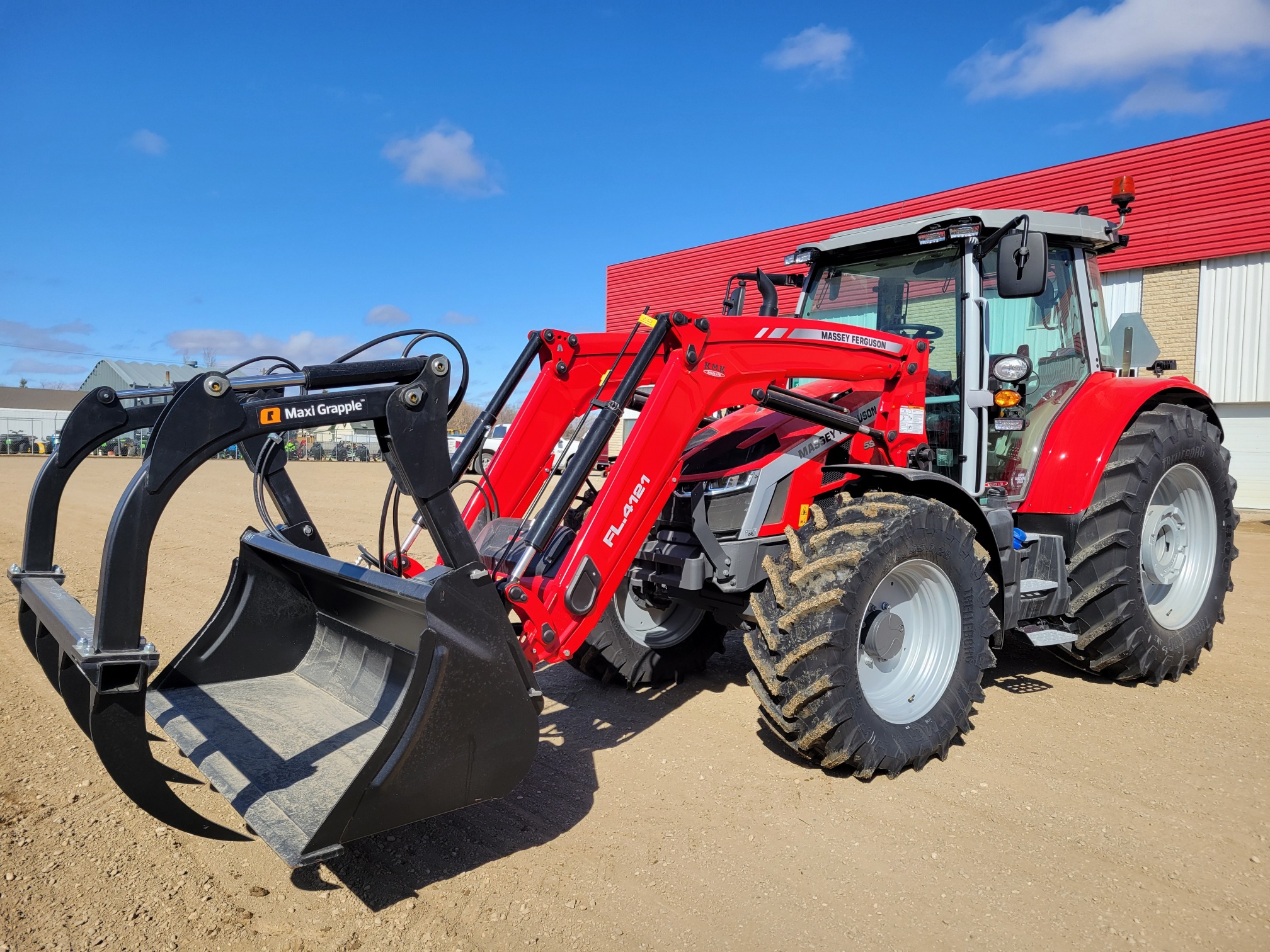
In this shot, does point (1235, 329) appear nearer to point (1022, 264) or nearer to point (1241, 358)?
point (1241, 358)

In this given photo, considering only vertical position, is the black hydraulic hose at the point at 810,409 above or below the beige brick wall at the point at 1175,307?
below

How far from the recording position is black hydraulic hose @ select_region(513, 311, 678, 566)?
3.15 m

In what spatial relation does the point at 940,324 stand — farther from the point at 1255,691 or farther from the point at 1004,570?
the point at 1255,691

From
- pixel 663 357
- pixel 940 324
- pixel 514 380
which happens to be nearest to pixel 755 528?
pixel 663 357

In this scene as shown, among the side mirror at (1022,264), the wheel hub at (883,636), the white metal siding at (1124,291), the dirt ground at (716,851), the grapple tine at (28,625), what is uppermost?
the white metal siding at (1124,291)

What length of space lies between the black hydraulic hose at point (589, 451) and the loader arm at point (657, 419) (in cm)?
1

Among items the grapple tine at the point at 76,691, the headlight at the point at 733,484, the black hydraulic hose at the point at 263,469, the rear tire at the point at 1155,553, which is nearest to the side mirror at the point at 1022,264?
the rear tire at the point at 1155,553

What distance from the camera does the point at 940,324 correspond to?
4.69m

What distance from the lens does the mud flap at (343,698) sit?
2.49 metres

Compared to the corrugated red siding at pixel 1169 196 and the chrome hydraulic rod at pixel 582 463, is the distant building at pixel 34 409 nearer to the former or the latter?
the corrugated red siding at pixel 1169 196

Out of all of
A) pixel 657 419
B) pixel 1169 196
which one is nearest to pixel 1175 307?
pixel 1169 196

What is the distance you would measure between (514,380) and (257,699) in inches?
68.9

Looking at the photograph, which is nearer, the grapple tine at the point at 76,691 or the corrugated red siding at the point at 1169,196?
the grapple tine at the point at 76,691

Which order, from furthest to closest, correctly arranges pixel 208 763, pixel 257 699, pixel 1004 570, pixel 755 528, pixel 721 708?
pixel 721 708 < pixel 1004 570 < pixel 755 528 < pixel 257 699 < pixel 208 763
